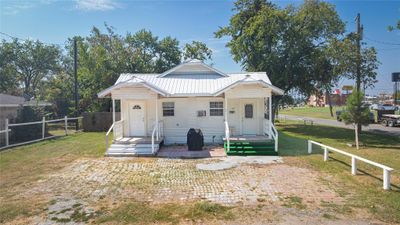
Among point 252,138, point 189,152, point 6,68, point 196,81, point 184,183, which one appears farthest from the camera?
point 6,68

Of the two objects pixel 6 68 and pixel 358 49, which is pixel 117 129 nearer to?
pixel 358 49

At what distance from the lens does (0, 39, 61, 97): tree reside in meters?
38.0

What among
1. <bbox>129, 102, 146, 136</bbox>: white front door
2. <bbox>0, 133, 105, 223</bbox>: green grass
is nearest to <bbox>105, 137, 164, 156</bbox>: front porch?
<bbox>0, 133, 105, 223</bbox>: green grass

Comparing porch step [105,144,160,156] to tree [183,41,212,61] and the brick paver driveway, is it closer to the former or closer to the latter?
the brick paver driveway

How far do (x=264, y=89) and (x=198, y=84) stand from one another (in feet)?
14.3

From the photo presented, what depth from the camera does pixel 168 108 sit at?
658 inches

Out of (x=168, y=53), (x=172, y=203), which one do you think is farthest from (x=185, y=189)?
→ (x=168, y=53)

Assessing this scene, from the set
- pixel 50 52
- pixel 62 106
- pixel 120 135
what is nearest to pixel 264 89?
pixel 120 135

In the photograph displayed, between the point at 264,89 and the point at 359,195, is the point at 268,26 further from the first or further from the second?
the point at 359,195

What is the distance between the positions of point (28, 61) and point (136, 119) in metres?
33.8

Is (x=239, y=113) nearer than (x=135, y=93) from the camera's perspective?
No

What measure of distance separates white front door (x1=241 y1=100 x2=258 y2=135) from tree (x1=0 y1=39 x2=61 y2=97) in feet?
109

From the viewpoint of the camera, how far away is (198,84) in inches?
695

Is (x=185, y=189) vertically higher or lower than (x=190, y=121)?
lower
